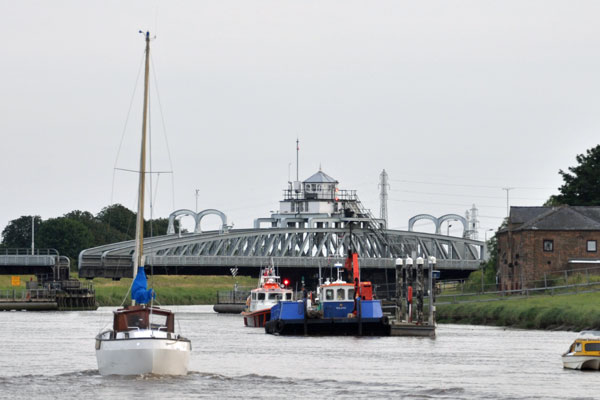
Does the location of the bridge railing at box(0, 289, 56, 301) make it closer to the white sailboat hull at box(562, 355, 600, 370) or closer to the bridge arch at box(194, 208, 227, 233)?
the bridge arch at box(194, 208, 227, 233)

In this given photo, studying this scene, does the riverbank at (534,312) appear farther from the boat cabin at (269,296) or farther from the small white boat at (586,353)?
the small white boat at (586,353)

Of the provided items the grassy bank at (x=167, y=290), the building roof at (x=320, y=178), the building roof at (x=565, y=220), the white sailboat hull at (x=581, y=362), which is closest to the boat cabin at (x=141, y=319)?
the white sailboat hull at (x=581, y=362)

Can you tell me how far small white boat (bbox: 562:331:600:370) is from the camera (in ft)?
170

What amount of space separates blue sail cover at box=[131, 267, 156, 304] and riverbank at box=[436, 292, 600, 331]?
32.1 m

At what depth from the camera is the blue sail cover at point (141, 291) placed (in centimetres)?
4753

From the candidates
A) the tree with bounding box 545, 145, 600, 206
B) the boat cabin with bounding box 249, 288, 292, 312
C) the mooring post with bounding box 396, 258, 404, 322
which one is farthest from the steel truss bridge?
the mooring post with bounding box 396, 258, 404, 322

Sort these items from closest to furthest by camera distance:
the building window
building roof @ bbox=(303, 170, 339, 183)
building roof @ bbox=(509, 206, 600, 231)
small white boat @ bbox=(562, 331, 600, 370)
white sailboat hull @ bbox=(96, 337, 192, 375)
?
1. white sailboat hull @ bbox=(96, 337, 192, 375)
2. small white boat @ bbox=(562, 331, 600, 370)
3. building roof @ bbox=(509, 206, 600, 231)
4. the building window
5. building roof @ bbox=(303, 170, 339, 183)

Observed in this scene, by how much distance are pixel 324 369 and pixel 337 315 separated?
1042 inches

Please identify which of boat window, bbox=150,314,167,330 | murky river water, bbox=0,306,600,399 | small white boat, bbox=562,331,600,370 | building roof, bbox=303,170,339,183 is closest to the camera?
murky river water, bbox=0,306,600,399

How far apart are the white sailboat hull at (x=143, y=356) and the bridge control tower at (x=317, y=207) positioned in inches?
4879

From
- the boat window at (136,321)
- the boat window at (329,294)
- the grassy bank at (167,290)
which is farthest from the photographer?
the grassy bank at (167,290)

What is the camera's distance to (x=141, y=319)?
1853 inches

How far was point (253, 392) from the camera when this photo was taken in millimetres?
45125

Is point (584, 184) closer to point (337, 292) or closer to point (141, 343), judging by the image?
point (337, 292)
